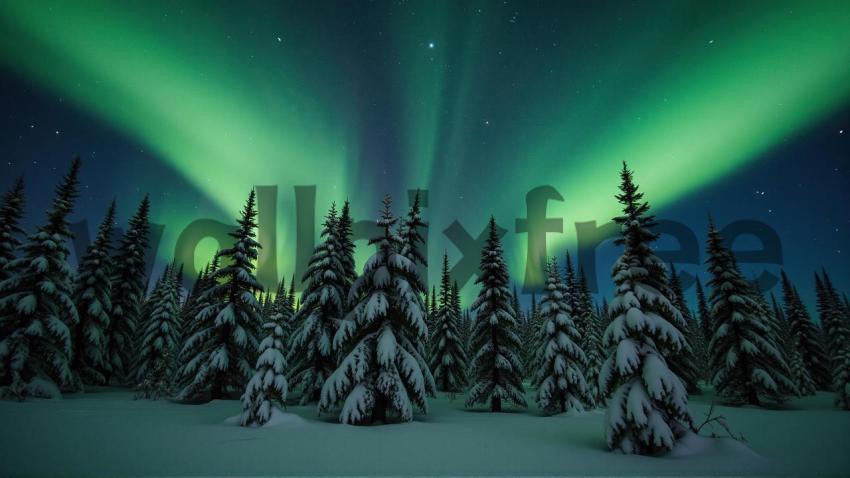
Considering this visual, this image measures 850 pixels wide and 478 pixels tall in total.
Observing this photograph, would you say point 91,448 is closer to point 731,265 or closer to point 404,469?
point 404,469

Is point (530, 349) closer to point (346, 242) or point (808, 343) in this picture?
point (808, 343)

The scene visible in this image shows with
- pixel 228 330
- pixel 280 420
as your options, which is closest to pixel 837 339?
pixel 280 420

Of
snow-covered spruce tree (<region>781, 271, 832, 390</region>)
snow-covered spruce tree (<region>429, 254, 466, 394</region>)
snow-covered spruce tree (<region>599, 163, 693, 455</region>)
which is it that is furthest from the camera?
snow-covered spruce tree (<region>781, 271, 832, 390</region>)

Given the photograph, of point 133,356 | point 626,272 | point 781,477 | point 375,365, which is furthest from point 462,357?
point 133,356

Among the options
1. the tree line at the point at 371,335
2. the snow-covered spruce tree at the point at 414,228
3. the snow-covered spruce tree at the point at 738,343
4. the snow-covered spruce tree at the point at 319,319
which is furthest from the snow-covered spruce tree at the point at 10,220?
Result: the snow-covered spruce tree at the point at 738,343

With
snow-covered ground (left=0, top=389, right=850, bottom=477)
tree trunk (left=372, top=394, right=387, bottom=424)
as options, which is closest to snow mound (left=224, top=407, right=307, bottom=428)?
snow-covered ground (left=0, top=389, right=850, bottom=477)

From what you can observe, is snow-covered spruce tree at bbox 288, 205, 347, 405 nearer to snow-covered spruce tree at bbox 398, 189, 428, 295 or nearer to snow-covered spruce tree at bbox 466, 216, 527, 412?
snow-covered spruce tree at bbox 398, 189, 428, 295

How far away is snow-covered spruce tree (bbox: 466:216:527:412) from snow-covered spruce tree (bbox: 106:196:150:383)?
30.0 meters

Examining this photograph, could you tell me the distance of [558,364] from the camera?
824 inches

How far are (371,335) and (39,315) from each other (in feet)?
64.4

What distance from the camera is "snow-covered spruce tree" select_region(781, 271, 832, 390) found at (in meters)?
39.0

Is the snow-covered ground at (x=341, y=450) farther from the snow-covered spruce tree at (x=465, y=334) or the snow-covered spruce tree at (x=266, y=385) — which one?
the snow-covered spruce tree at (x=465, y=334)

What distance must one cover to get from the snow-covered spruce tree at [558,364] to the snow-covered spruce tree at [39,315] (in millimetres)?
27338

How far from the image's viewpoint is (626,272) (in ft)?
37.0
